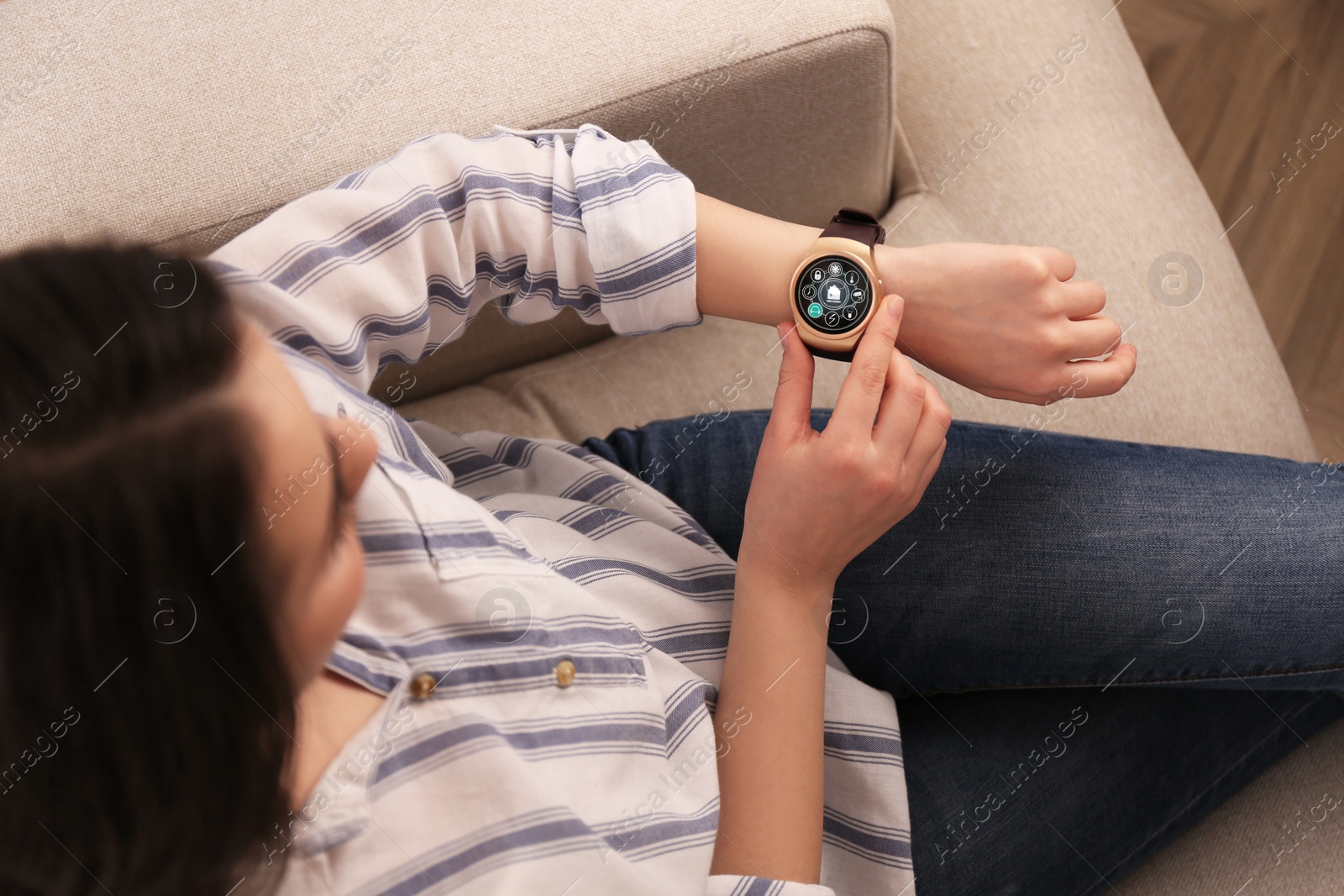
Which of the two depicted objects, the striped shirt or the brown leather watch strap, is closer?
the striped shirt

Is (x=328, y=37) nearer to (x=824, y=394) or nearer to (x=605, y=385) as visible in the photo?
(x=605, y=385)

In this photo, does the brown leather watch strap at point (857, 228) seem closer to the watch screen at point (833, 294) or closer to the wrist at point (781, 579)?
the watch screen at point (833, 294)

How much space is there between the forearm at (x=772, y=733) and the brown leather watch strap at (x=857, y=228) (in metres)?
0.26

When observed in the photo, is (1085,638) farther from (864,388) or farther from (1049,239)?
(1049,239)

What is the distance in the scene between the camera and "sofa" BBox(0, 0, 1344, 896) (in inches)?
30.0

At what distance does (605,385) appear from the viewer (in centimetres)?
99

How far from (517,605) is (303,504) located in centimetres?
20

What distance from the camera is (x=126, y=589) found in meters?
0.39

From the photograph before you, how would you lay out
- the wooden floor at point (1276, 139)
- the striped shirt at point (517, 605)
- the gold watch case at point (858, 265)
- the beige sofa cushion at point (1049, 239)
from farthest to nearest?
the wooden floor at point (1276, 139) < the beige sofa cushion at point (1049, 239) < the gold watch case at point (858, 265) < the striped shirt at point (517, 605)

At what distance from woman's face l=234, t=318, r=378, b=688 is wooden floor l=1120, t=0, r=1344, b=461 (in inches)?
56.6

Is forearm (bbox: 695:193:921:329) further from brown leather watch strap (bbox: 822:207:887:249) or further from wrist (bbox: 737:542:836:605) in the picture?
wrist (bbox: 737:542:836:605)

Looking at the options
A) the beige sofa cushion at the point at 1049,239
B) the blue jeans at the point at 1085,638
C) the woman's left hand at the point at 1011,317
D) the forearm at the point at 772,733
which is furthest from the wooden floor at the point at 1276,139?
the forearm at the point at 772,733

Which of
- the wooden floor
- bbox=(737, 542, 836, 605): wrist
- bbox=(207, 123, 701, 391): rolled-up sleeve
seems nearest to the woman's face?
bbox=(207, 123, 701, 391): rolled-up sleeve

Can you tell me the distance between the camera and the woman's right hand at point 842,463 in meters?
0.63
